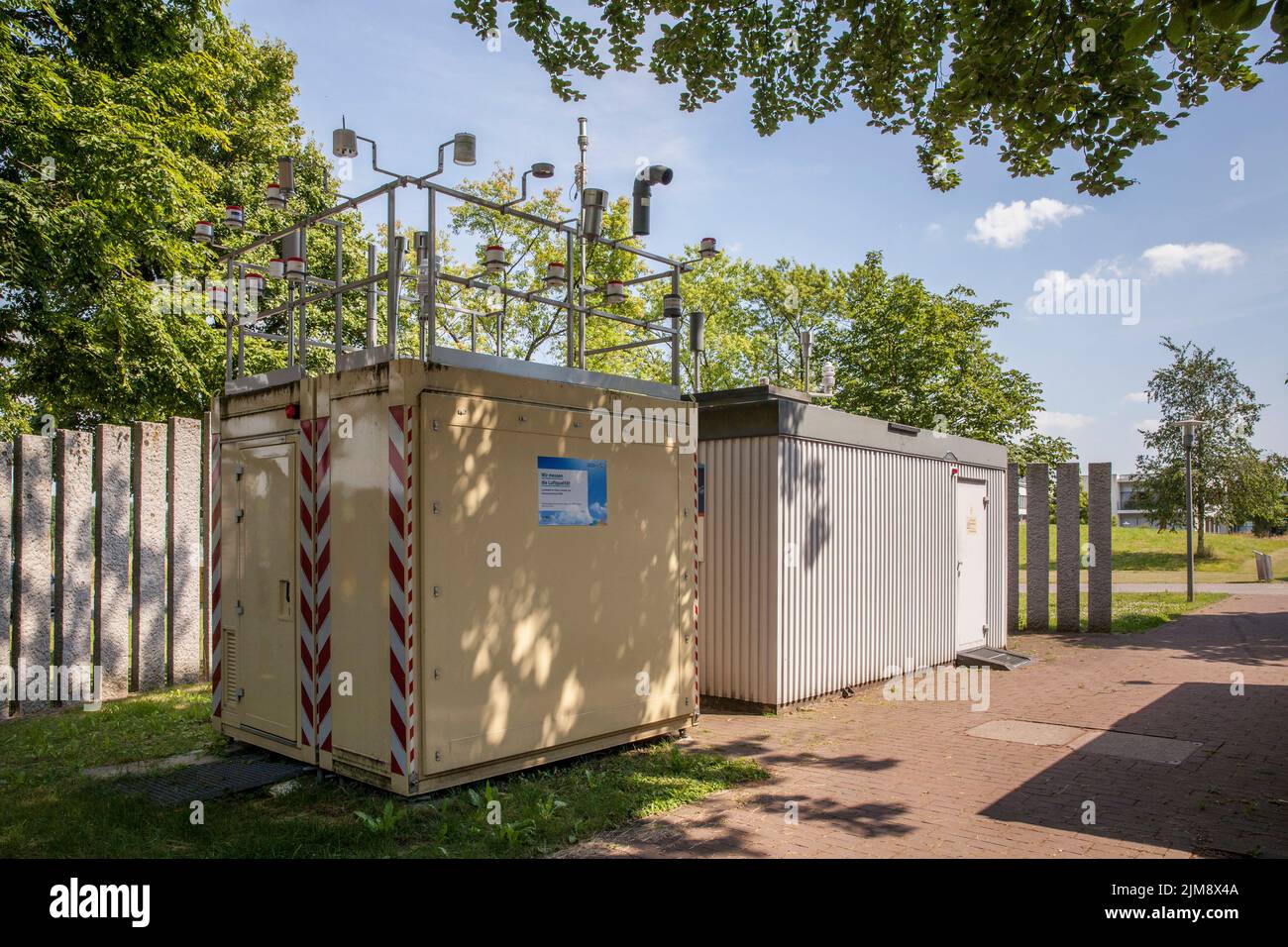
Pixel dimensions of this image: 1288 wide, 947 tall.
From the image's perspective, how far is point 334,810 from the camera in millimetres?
5754

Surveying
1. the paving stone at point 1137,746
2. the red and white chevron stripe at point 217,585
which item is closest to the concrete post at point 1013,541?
the paving stone at point 1137,746

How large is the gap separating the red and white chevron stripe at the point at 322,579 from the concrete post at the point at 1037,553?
42.7 ft

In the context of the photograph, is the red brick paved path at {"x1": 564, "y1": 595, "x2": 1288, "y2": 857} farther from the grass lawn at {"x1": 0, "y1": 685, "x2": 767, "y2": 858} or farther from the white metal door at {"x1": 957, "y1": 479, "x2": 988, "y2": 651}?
the white metal door at {"x1": 957, "y1": 479, "x2": 988, "y2": 651}

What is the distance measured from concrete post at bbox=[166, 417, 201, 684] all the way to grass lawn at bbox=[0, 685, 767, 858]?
2.61m

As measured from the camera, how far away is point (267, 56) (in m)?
22.5

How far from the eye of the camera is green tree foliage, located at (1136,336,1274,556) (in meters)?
36.1

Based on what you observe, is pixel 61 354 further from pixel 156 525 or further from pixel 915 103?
pixel 915 103

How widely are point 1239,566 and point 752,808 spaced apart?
37.1 meters

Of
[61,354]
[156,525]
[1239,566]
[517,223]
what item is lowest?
[1239,566]
